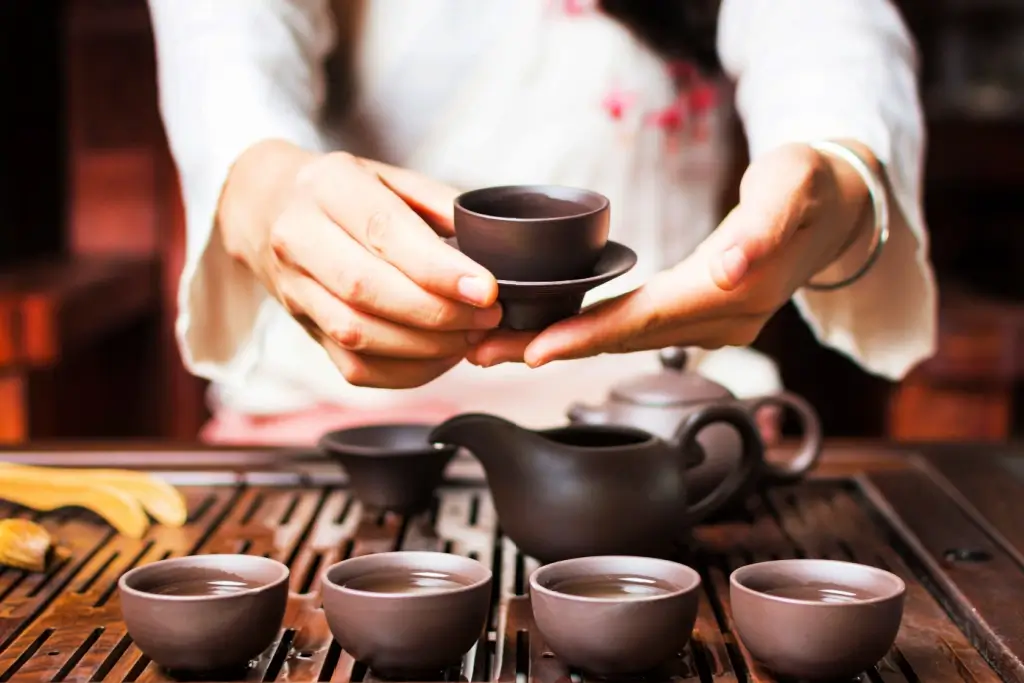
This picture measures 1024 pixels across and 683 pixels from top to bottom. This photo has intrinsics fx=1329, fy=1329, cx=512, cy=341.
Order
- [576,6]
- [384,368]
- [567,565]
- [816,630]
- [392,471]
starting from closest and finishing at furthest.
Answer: [816,630], [567,565], [384,368], [392,471], [576,6]

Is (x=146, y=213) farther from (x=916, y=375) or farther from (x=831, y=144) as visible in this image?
(x=831, y=144)

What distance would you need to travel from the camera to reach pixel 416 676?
947 millimetres

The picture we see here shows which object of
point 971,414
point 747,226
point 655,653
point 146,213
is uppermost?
point 747,226

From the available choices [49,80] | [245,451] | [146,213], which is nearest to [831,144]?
[245,451]

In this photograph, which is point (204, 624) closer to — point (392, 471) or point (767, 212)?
point (392, 471)

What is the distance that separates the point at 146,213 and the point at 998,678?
2588 mm

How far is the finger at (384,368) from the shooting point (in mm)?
1229

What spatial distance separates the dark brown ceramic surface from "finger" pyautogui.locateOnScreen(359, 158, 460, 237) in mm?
245

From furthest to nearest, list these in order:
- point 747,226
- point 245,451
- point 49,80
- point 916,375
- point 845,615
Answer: point 49,80 < point 916,375 < point 245,451 < point 747,226 < point 845,615

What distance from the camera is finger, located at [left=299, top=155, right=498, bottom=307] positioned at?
1.06 m

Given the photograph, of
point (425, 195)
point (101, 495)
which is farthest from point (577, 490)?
point (101, 495)

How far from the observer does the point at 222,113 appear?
59.1 inches

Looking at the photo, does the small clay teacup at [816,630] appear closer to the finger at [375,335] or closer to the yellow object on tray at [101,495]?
the finger at [375,335]

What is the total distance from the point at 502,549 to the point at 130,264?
2.06 m
